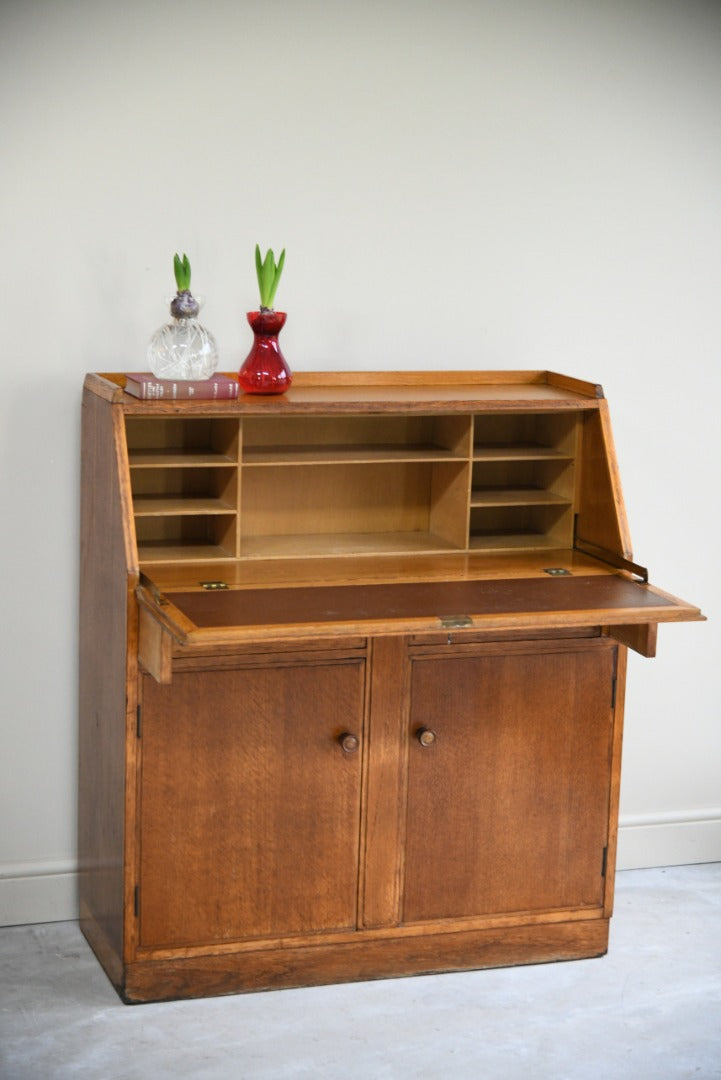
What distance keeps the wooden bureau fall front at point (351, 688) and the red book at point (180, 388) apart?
5 cm

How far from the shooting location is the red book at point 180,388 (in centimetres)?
367

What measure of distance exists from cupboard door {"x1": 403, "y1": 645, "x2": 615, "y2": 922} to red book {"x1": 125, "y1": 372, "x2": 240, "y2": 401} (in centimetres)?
82

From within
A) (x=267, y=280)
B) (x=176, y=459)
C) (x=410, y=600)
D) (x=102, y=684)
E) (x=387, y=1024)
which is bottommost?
(x=387, y=1024)

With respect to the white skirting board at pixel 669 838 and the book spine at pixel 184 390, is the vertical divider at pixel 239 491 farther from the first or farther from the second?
the white skirting board at pixel 669 838

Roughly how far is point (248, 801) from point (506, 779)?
0.68 metres

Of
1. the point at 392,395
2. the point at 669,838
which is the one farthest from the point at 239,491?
the point at 669,838

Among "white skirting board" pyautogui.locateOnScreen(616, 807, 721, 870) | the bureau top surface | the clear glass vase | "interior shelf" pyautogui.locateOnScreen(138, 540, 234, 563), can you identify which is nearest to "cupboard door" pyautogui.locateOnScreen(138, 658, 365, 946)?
"interior shelf" pyautogui.locateOnScreen(138, 540, 234, 563)

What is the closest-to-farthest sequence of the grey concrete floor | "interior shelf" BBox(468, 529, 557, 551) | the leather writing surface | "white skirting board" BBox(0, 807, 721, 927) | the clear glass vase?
1. the leather writing surface
2. the grey concrete floor
3. the clear glass vase
4. "interior shelf" BBox(468, 529, 557, 551)
5. "white skirting board" BBox(0, 807, 721, 927)

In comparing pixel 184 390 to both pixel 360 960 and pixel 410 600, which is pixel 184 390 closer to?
pixel 410 600

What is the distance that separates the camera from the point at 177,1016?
3.76m

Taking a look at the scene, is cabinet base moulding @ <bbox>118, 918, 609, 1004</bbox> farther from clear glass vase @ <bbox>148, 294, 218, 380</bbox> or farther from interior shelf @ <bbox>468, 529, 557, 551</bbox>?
clear glass vase @ <bbox>148, 294, 218, 380</bbox>

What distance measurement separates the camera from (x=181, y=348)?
3.79m

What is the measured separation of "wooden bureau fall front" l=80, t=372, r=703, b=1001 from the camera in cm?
370

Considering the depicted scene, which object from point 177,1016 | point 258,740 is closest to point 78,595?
point 258,740
